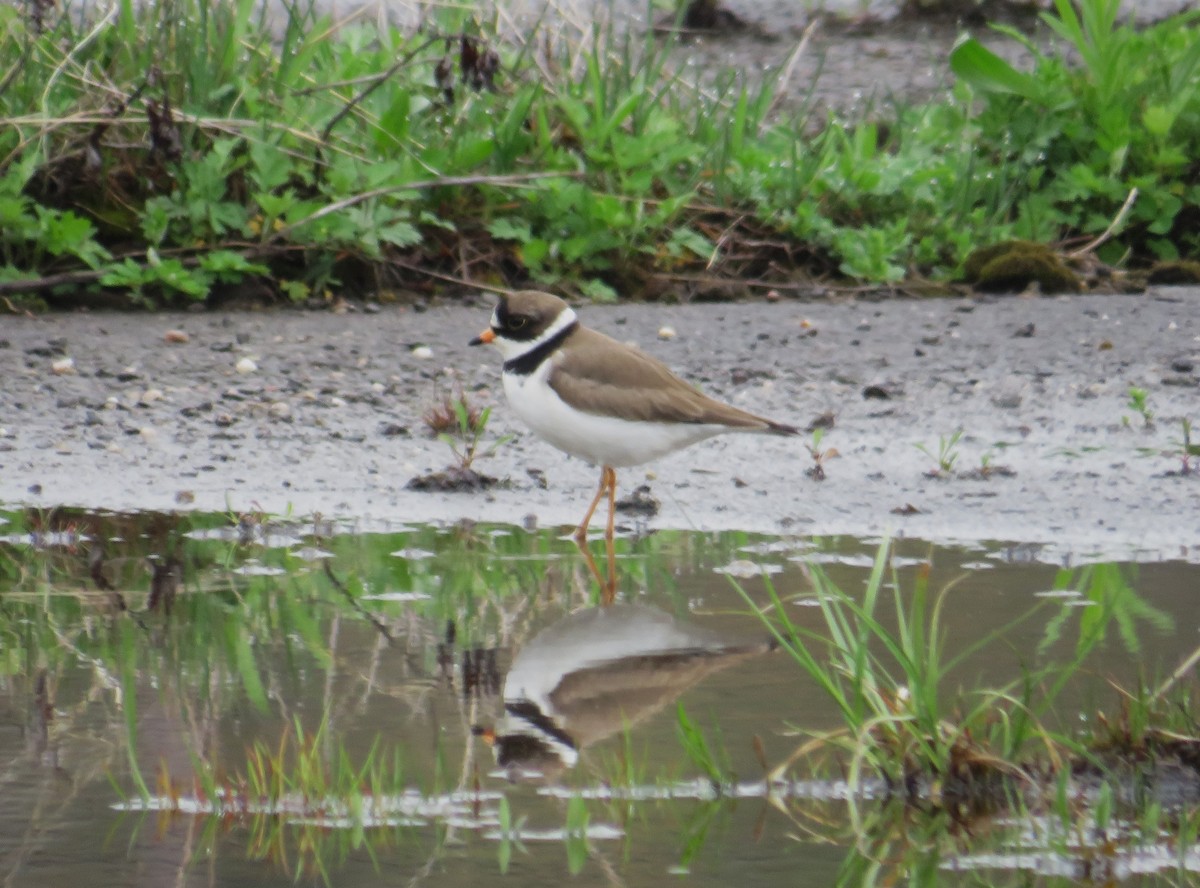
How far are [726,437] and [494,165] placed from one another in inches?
100

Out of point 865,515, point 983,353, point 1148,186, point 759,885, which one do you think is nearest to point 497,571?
point 865,515

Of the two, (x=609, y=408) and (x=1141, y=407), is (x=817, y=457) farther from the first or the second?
(x=1141, y=407)

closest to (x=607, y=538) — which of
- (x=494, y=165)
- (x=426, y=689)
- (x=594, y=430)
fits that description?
(x=594, y=430)

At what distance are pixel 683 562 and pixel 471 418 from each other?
5.96ft

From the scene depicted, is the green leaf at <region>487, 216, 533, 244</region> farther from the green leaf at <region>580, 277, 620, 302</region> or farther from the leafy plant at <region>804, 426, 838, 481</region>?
the leafy plant at <region>804, 426, 838, 481</region>

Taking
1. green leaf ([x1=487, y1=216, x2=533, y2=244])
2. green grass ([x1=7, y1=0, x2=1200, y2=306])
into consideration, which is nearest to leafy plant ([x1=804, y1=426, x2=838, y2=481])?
green grass ([x1=7, y1=0, x2=1200, y2=306])

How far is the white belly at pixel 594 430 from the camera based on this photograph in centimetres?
603

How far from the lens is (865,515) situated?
20.1ft

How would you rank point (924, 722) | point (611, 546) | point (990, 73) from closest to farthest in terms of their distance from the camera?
point (924, 722) → point (611, 546) → point (990, 73)

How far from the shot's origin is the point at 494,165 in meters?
9.26

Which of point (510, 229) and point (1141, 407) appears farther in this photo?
point (510, 229)

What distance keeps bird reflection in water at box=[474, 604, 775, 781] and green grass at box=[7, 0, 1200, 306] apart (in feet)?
12.1

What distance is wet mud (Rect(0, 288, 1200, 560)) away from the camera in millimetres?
6219

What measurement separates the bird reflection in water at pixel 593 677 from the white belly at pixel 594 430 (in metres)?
1.13
